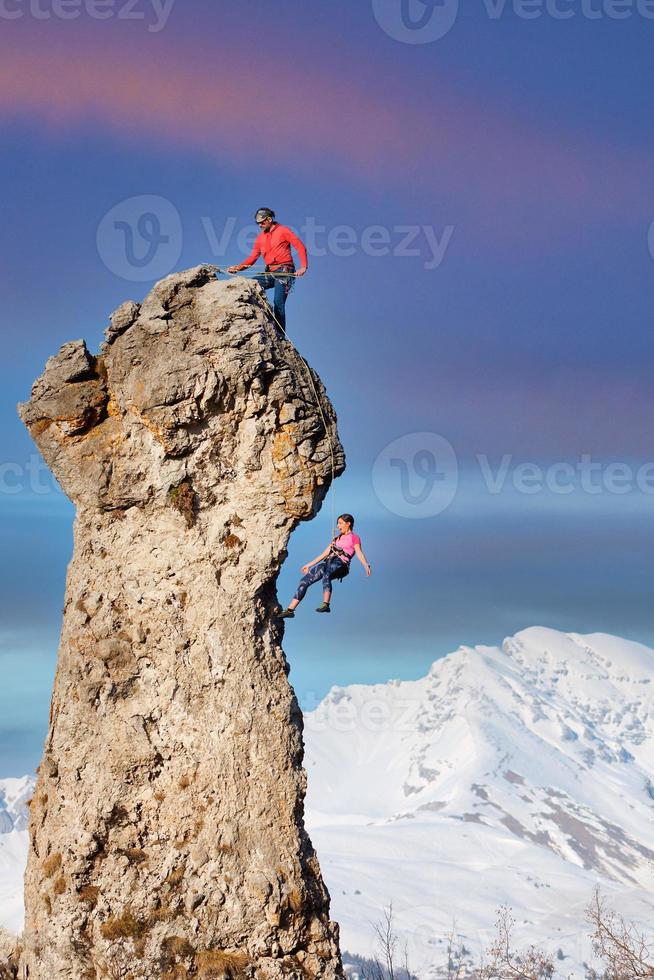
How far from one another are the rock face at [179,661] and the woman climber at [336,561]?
1.59m

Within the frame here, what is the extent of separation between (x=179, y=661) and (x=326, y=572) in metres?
3.08

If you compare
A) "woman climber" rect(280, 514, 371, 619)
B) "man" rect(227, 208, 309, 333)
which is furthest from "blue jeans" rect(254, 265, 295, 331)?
"woman climber" rect(280, 514, 371, 619)

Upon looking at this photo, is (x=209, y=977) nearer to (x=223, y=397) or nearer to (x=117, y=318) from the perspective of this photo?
(x=223, y=397)

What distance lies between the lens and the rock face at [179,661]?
48.8ft

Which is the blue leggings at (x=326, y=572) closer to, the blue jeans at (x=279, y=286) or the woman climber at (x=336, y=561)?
the woman climber at (x=336, y=561)

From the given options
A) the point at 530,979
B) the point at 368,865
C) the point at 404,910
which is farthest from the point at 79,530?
the point at 368,865

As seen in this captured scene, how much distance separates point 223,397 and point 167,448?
1107 mm

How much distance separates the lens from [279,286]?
18.1 metres

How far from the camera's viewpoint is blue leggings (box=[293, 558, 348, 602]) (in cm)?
1758

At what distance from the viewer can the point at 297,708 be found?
53.0ft

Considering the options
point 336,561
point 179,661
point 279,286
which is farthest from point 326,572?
point 279,286

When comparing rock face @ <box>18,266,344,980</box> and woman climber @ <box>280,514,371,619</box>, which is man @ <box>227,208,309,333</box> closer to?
rock face @ <box>18,266,344,980</box>

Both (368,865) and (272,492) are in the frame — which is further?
(368,865)

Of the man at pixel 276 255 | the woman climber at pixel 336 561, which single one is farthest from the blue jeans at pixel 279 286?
the woman climber at pixel 336 561
